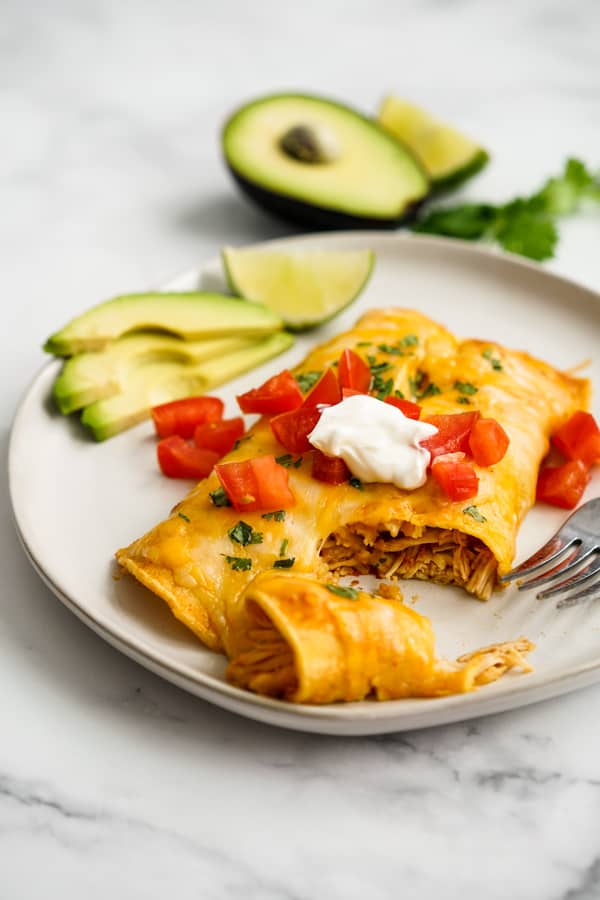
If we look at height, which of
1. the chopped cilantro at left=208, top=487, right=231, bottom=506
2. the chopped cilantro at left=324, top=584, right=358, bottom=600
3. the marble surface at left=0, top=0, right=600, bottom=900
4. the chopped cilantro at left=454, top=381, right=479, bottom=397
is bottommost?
the marble surface at left=0, top=0, right=600, bottom=900

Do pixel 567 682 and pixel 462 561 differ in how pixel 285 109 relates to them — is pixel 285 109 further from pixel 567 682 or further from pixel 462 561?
pixel 567 682

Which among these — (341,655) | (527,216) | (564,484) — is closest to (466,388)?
(564,484)

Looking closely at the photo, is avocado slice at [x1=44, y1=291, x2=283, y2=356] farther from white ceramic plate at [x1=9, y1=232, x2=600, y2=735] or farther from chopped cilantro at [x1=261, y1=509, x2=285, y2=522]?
chopped cilantro at [x1=261, y1=509, x2=285, y2=522]

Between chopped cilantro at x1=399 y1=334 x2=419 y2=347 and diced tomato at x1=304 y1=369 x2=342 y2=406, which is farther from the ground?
chopped cilantro at x1=399 y1=334 x2=419 y2=347

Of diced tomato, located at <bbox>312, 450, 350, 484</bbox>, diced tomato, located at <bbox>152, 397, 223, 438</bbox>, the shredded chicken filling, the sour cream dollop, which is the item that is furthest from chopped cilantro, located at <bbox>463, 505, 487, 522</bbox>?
diced tomato, located at <bbox>152, 397, 223, 438</bbox>

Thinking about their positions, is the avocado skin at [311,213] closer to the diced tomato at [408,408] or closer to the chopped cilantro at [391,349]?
the chopped cilantro at [391,349]

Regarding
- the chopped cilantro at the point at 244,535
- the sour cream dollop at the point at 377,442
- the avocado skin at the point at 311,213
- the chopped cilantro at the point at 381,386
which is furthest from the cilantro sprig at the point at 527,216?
the chopped cilantro at the point at 244,535

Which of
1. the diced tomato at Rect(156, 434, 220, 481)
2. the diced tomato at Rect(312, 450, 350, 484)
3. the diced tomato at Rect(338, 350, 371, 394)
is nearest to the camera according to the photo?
the diced tomato at Rect(312, 450, 350, 484)
